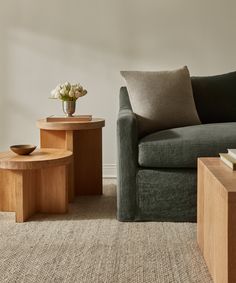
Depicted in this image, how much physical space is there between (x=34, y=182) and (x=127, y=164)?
2.00ft

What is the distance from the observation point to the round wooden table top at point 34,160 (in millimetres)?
2537

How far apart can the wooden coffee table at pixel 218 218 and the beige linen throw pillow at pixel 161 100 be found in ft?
2.88

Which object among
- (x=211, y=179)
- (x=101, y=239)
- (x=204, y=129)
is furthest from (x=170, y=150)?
(x=211, y=179)

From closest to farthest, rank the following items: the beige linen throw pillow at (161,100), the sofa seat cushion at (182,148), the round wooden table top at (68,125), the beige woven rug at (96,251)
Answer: the beige woven rug at (96,251)
the sofa seat cushion at (182,148)
the beige linen throw pillow at (161,100)
the round wooden table top at (68,125)

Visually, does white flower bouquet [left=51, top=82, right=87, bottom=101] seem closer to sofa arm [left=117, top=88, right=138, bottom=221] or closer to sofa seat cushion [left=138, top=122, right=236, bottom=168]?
sofa arm [left=117, top=88, right=138, bottom=221]

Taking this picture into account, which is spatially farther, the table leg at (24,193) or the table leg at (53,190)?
the table leg at (53,190)

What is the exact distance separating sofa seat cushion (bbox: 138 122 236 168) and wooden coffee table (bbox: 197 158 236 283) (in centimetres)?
41

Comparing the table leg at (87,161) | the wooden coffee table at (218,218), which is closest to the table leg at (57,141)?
the table leg at (87,161)

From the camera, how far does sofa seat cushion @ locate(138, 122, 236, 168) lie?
2.50 meters

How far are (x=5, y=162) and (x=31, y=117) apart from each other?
1.57 metres

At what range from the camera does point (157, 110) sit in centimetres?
293

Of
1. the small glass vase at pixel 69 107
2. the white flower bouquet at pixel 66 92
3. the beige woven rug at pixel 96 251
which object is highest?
the white flower bouquet at pixel 66 92

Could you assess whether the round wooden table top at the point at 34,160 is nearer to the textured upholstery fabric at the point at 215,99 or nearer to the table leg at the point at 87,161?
the table leg at the point at 87,161

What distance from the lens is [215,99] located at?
328 cm
